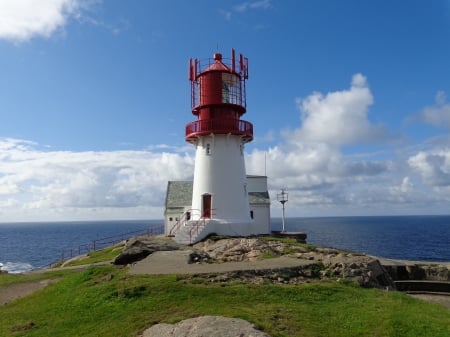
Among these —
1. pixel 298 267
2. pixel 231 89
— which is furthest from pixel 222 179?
pixel 298 267

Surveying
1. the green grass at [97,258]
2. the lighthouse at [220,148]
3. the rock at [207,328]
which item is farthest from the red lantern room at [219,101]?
the rock at [207,328]

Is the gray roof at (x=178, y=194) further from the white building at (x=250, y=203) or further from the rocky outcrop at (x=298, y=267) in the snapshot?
the rocky outcrop at (x=298, y=267)

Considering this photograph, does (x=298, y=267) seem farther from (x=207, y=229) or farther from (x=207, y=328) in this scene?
(x=207, y=229)

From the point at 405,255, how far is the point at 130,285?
56931 mm

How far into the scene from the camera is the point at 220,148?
30000 mm

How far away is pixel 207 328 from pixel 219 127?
66.8 feet

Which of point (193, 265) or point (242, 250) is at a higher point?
point (242, 250)

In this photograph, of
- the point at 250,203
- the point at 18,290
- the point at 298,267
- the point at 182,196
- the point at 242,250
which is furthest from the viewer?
the point at 182,196

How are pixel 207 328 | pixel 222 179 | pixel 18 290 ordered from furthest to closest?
pixel 222 179, pixel 18 290, pixel 207 328

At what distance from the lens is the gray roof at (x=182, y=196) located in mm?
39969

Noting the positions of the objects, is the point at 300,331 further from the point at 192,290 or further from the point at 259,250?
the point at 259,250

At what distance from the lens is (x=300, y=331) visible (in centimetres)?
1063

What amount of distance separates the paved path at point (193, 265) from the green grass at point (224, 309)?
1.20m

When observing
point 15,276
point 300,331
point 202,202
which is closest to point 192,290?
point 300,331
